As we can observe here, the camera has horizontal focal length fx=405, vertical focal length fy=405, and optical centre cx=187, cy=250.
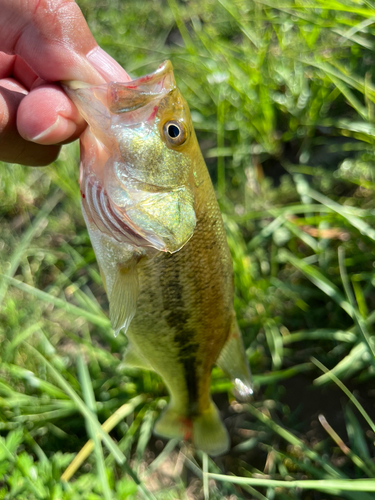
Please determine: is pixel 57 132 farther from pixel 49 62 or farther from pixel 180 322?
pixel 180 322

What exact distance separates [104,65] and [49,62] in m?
0.17

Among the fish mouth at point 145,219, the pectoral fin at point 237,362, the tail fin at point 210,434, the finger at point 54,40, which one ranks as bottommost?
the tail fin at point 210,434

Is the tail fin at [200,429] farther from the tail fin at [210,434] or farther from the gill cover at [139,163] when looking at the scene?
the gill cover at [139,163]

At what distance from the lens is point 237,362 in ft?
4.87

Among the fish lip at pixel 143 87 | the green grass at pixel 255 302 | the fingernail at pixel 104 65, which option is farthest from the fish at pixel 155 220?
the green grass at pixel 255 302

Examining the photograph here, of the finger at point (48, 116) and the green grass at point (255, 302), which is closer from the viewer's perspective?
the finger at point (48, 116)

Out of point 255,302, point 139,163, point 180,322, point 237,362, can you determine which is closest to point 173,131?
point 139,163

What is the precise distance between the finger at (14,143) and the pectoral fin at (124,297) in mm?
657

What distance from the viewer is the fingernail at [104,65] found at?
1332 mm

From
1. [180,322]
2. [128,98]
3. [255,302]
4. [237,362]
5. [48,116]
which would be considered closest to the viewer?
[128,98]

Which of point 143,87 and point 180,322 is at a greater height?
point 143,87

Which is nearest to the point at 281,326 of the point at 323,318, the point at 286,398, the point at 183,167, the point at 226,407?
the point at 323,318

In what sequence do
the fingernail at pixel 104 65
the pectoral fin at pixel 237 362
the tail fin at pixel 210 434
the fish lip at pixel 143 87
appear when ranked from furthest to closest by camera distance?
the tail fin at pixel 210 434 < the pectoral fin at pixel 237 362 < the fingernail at pixel 104 65 < the fish lip at pixel 143 87

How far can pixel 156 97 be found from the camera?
1.15m
